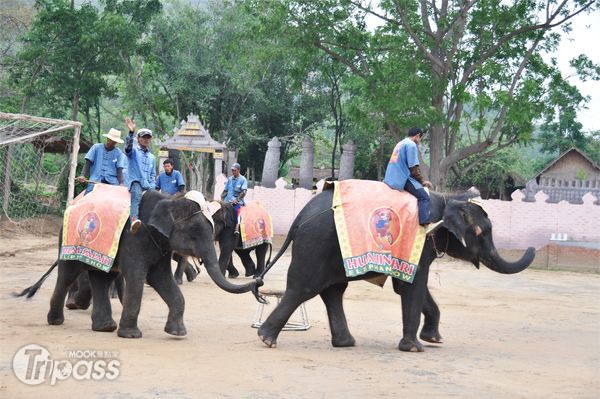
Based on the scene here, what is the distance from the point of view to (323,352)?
8.70 metres

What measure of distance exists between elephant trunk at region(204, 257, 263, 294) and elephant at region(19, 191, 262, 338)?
0.5 inches

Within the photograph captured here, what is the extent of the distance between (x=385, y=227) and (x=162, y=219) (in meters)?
2.26

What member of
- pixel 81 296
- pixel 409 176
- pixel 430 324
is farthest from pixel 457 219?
pixel 81 296

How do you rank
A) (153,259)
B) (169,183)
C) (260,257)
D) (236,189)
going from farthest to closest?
(260,257), (236,189), (169,183), (153,259)

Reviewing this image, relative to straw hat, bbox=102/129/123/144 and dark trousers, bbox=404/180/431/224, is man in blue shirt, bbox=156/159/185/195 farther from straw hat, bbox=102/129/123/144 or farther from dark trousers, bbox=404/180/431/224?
dark trousers, bbox=404/180/431/224

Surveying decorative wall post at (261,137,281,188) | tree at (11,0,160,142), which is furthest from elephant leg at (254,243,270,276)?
tree at (11,0,160,142)

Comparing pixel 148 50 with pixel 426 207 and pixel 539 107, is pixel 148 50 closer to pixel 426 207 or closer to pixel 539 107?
pixel 539 107

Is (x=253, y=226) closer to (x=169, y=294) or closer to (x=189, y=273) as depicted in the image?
(x=189, y=273)

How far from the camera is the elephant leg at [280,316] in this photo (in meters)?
8.80

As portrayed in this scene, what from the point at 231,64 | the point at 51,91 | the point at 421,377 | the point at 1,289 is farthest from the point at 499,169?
the point at 421,377

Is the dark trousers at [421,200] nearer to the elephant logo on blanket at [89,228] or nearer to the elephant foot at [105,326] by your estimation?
the elephant logo on blanket at [89,228]

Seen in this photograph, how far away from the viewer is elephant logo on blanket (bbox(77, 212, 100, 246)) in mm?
9320

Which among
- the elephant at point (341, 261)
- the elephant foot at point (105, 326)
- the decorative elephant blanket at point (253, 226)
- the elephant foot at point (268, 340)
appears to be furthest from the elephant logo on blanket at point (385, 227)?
the decorative elephant blanket at point (253, 226)

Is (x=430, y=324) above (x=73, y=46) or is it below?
below
